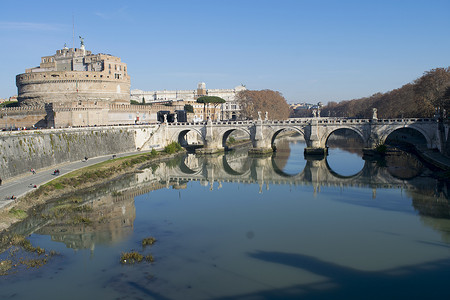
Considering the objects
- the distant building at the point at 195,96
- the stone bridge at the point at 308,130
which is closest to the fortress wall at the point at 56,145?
the stone bridge at the point at 308,130

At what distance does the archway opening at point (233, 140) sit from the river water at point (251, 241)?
2209cm

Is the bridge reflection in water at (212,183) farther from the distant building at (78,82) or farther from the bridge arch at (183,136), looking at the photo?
the distant building at (78,82)

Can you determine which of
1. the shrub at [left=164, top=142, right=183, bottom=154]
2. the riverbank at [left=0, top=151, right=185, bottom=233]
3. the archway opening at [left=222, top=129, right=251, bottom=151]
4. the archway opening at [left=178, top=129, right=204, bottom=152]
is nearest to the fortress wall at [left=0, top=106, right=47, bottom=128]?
the shrub at [left=164, top=142, right=183, bottom=154]

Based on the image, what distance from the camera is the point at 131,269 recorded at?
1449cm

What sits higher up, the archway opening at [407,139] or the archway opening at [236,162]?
the archway opening at [407,139]

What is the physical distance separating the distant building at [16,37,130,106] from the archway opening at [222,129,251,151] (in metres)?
15.4

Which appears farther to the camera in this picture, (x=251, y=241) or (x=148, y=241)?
(x=251, y=241)

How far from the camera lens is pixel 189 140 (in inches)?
2248

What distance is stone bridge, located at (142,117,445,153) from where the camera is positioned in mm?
40625

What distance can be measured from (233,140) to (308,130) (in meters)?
17.3

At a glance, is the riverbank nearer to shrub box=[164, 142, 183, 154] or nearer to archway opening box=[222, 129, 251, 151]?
shrub box=[164, 142, 183, 154]

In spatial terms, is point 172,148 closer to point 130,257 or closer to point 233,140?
point 233,140

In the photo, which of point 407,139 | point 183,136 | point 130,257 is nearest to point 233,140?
point 183,136

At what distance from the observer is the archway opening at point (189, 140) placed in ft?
177
